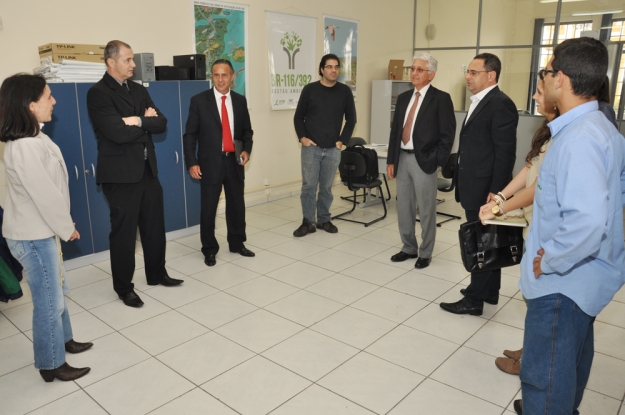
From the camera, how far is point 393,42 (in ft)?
26.7

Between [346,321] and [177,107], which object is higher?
[177,107]

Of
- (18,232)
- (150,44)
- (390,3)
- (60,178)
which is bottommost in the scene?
(18,232)

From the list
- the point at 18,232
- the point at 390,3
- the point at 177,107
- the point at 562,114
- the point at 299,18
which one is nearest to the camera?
the point at 562,114

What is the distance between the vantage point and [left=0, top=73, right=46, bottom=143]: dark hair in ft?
7.30

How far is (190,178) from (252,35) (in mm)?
2096

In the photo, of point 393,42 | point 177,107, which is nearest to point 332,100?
point 177,107

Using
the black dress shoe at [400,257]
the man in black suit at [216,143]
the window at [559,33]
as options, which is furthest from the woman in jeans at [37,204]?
the window at [559,33]

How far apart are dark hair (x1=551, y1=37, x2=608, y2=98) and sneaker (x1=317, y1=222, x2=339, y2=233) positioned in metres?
3.71

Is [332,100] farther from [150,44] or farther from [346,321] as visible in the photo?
[346,321]

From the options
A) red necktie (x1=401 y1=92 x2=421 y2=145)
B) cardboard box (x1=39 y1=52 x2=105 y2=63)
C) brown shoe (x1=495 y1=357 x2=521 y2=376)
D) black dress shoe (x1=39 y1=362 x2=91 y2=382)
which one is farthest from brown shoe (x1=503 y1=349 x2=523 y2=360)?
cardboard box (x1=39 y1=52 x2=105 y2=63)

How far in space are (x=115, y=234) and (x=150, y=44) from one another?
2.41m

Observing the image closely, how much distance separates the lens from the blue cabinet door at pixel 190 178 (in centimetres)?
475

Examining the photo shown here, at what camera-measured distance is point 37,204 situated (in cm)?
227

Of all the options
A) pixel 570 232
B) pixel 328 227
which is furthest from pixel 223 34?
pixel 570 232
